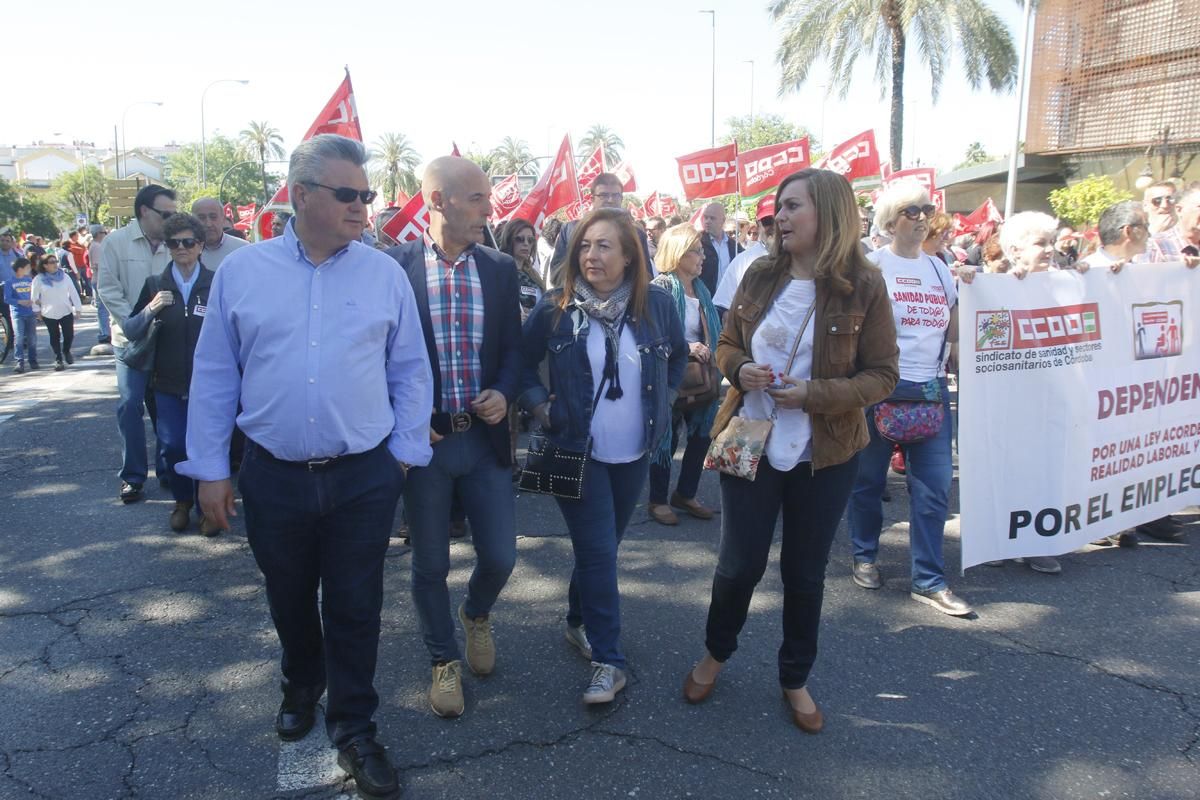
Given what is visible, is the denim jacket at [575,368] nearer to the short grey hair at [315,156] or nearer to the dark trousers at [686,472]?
the short grey hair at [315,156]

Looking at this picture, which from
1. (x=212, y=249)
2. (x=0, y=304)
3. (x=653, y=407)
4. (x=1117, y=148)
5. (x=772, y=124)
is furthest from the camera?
(x=772, y=124)

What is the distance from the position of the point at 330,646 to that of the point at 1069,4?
25.7 m

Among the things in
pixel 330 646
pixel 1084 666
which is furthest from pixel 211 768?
pixel 1084 666

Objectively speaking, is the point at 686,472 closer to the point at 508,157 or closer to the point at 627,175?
the point at 627,175

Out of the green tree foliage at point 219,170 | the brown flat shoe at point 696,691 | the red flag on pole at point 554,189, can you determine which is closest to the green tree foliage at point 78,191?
the green tree foliage at point 219,170

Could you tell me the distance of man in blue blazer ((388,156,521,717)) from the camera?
10.1 ft

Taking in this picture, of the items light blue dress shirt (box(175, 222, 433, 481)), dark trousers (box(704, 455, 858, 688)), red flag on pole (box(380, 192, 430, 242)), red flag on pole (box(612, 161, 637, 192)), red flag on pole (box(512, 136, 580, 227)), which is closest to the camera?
light blue dress shirt (box(175, 222, 433, 481))

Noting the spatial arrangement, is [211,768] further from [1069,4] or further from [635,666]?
[1069,4]

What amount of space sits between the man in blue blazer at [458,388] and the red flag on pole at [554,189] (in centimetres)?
548

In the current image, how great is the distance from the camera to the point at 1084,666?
3615 millimetres

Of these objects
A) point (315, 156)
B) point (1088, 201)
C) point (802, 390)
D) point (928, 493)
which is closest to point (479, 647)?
point (802, 390)

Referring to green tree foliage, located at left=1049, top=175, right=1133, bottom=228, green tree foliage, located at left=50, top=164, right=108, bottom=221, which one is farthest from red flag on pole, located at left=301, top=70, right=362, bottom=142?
green tree foliage, located at left=50, top=164, right=108, bottom=221

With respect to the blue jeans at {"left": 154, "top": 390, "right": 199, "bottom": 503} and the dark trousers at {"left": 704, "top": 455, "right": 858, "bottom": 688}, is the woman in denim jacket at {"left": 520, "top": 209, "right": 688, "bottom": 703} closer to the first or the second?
the dark trousers at {"left": 704, "top": 455, "right": 858, "bottom": 688}

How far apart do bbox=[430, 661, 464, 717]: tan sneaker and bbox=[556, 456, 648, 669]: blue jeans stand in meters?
0.54
